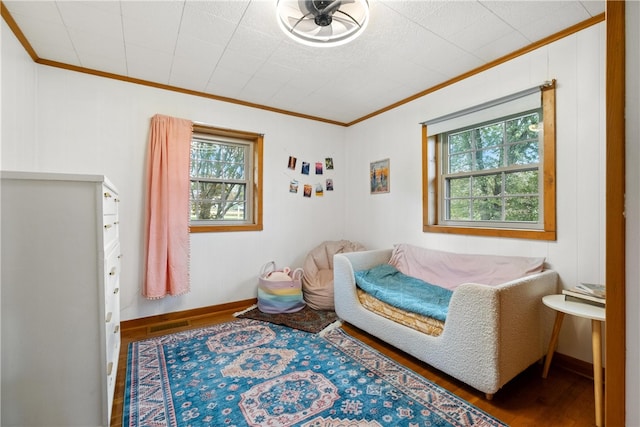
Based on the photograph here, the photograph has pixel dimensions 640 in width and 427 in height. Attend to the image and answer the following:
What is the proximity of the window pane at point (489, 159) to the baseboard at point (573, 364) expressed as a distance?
1.51 metres

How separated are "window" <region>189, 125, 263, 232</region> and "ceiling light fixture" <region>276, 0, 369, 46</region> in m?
1.60

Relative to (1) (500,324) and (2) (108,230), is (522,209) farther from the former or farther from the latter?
(2) (108,230)

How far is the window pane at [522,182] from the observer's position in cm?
222

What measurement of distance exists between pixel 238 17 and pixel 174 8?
378 millimetres

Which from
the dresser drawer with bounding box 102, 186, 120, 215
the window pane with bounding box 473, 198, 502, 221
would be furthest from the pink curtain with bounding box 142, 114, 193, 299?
the window pane with bounding box 473, 198, 502, 221

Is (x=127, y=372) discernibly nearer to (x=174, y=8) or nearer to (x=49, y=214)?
(x=49, y=214)

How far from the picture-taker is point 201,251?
2.91 meters

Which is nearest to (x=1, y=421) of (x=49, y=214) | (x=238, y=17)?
(x=49, y=214)

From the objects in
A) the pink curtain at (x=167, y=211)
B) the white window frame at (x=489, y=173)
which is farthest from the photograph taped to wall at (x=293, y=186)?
the white window frame at (x=489, y=173)

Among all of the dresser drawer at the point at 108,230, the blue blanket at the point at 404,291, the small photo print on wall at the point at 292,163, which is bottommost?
the blue blanket at the point at 404,291

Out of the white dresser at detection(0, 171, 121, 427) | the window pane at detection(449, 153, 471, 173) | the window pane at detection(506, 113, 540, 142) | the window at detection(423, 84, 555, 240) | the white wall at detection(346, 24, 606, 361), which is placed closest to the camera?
the white dresser at detection(0, 171, 121, 427)

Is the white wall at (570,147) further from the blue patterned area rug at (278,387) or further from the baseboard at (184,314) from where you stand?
the baseboard at (184,314)

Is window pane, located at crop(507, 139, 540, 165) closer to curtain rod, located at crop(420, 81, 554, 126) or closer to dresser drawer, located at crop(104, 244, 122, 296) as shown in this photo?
curtain rod, located at crop(420, 81, 554, 126)

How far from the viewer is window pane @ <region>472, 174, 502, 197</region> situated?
245 cm
